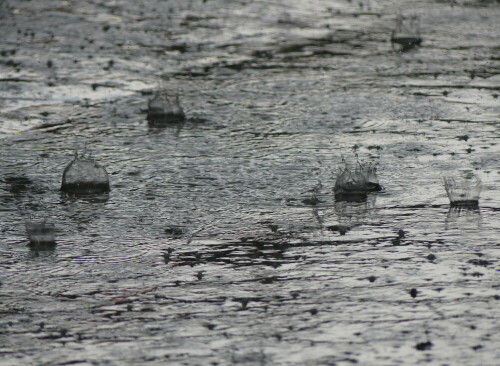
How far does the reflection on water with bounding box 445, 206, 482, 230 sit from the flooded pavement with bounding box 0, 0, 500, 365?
0.09 feet

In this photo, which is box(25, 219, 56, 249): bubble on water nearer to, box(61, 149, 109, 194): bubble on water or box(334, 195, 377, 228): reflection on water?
box(61, 149, 109, 194): bubble on water

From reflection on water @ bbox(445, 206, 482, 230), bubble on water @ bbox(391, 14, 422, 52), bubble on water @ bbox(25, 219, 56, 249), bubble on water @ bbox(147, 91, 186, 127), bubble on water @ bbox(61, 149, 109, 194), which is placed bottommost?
reflection on water @ bbox(445, 206, 482, 230)

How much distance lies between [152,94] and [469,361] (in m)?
7.03

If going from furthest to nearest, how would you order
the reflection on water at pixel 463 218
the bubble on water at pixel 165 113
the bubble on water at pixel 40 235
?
1. the bubble on water at pixel 165 113
2. the reflection on water at pixel 463 218
3. the bubble on water at pixel 40 235

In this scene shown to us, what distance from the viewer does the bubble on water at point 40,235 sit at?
22.8 ft

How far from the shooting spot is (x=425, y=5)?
58.2ft

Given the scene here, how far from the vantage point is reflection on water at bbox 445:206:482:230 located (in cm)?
723

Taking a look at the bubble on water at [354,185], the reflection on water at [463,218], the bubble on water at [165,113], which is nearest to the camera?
the reflection on water at [463,218]

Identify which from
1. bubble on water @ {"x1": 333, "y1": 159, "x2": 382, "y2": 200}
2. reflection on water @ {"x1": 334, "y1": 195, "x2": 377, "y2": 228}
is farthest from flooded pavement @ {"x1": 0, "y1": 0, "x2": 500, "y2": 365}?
bubble on water @ {"x1": 333, "y1": 159, "x2": 382, "y2": 200}

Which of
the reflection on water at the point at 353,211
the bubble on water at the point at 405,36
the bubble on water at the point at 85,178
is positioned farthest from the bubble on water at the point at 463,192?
the bubble on water at the point at 405,36

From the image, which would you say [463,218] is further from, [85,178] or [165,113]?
[165,113]

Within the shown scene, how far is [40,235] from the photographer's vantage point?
697 centimetres

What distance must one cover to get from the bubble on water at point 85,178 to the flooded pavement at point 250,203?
10 cm

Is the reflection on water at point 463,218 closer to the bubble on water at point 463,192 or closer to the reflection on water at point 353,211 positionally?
the bubble on water at point 463,192
